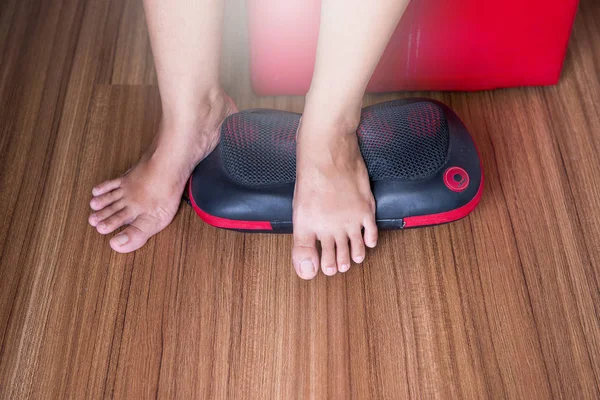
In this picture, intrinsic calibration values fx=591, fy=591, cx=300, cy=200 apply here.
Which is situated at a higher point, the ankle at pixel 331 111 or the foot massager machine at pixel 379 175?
the ankle at pixel 331 111

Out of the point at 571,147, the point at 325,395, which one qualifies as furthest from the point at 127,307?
the point at 571,147

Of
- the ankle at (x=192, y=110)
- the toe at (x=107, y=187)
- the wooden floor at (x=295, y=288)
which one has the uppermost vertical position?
the ankle at (x=192, y=110)

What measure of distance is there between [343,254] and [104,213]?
16.2 inches

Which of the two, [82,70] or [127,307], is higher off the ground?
[82,70]

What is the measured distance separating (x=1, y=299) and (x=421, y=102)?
0.77 metres

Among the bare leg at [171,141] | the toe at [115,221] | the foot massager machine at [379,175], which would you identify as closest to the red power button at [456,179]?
the foot massager machine at [379,175]

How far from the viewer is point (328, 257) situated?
37.1 inches

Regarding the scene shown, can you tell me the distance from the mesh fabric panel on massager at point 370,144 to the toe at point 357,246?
0.10 m

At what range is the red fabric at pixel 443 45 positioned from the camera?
3.34ft

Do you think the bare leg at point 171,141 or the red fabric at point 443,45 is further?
the red fabric at point 443,45

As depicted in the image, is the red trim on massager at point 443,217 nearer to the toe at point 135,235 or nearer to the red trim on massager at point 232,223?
the red trim on massager at point 232,223

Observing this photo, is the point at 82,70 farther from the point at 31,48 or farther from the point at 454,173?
the point at 454,173

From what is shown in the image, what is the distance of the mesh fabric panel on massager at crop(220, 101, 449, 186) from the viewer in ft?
3.12

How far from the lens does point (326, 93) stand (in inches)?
33.4
